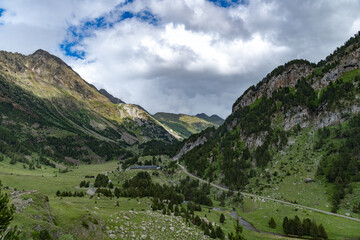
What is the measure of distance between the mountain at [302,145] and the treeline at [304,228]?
71.3ft

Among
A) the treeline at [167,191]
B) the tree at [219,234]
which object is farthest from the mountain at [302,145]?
the tree at [219,234]

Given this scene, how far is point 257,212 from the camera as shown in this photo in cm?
9475

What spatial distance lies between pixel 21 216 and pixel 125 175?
124 meters

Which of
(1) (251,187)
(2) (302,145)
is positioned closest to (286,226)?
(1) (251,187)

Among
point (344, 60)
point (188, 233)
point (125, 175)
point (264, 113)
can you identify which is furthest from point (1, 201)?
point (344, 60)

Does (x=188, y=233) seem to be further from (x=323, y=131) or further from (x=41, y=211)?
(x=323, y=131)

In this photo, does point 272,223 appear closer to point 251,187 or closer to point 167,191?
point 251,187

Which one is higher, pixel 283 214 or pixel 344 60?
pixel 344 60

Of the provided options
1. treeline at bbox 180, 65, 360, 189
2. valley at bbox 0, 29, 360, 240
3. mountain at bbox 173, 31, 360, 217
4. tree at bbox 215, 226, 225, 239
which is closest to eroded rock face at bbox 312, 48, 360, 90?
mountain at bbox 173, 31, 360, 217

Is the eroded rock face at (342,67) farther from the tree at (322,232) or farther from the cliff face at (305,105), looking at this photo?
the tree at (322,232)

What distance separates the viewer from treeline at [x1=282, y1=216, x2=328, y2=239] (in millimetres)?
65500

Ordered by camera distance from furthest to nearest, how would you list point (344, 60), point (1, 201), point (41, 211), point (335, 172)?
point (344, 60)
point (335, 172)
point (41, 211)
point (1, 201)

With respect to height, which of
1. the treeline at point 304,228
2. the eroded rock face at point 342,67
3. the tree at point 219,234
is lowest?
→ the tree at point 219,234

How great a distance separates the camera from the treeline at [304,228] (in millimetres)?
65500
